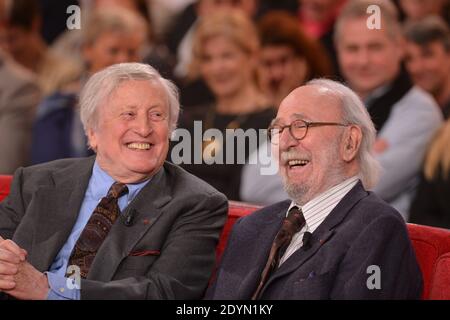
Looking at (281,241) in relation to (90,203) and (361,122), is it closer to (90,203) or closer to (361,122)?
(361,122)

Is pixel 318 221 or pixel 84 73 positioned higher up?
pixel 84 73

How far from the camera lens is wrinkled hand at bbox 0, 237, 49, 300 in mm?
2668

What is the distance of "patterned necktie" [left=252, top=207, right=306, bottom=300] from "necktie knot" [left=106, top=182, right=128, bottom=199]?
0.48 metres

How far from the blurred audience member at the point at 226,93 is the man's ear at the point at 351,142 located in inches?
66.1

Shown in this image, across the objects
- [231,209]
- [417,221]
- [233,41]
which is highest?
[233,41]

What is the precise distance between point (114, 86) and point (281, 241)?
66cm

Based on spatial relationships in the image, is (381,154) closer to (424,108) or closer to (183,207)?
(424,108)

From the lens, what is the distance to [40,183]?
9.93ft

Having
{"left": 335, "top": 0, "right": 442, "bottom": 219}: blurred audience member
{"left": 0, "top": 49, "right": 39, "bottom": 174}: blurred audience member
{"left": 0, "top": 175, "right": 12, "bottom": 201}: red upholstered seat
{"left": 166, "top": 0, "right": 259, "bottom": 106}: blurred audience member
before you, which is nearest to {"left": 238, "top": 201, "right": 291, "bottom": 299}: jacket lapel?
{"left": 0, "top": 175, "right": 12, "bottom": 201}: red upholstered seat

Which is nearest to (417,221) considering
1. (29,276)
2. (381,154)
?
(381,154)

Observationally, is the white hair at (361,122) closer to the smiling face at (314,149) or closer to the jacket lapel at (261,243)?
the smiling face at (314,149)

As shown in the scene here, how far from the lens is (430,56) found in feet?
14.8

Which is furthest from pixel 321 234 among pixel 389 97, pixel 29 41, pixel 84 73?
pixel 29 41

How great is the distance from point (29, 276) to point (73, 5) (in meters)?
2.75
